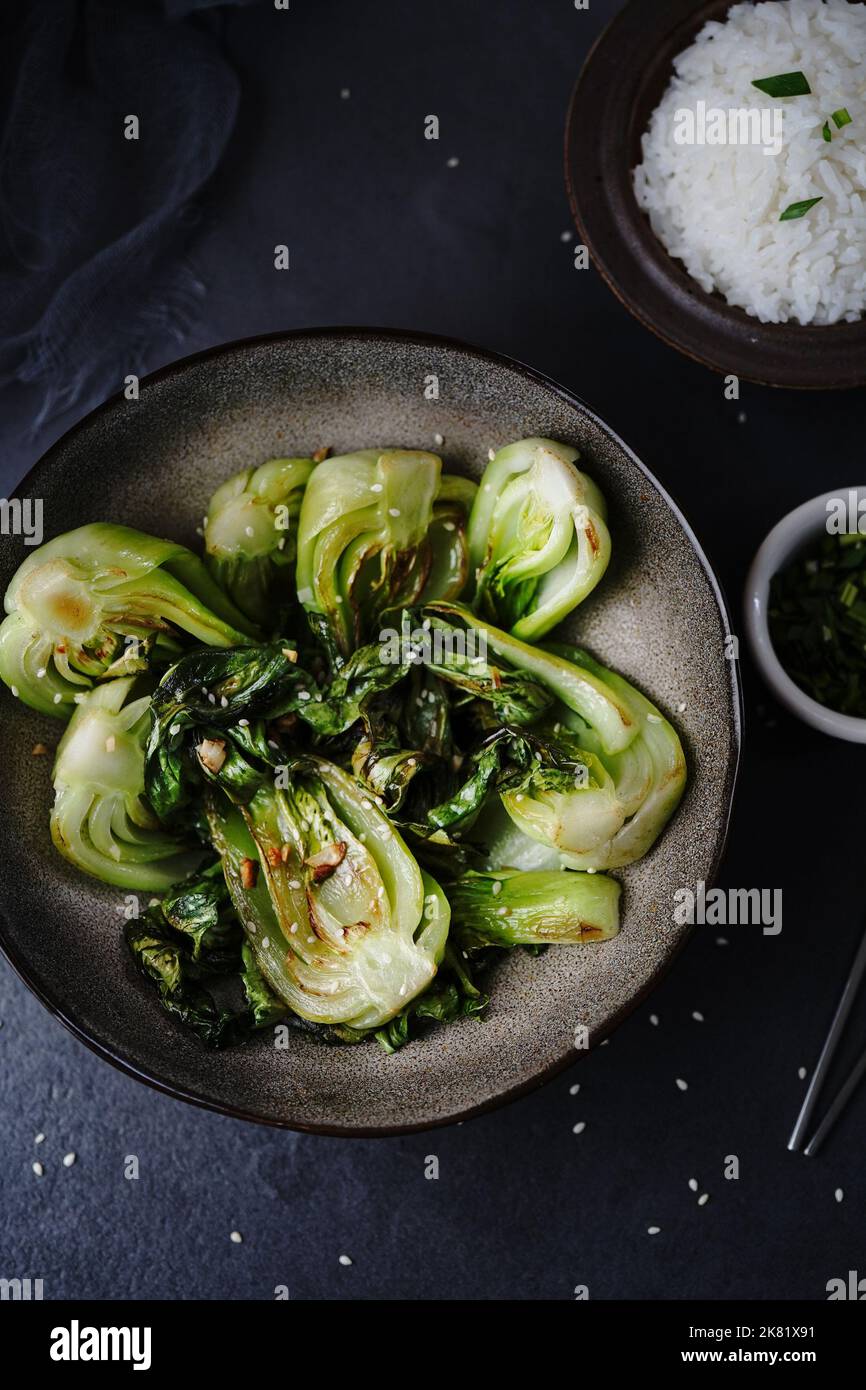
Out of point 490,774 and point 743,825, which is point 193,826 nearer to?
point 490,774

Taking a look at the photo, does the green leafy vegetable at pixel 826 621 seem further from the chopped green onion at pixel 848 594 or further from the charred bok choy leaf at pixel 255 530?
the charred bok choy leaf at pixel 255 530

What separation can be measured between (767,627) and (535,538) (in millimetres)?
526

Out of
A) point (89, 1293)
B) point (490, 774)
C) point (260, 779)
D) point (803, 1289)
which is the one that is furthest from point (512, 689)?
point (89, 1293)

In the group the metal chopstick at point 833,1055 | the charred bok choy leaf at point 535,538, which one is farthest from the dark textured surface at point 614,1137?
the charred bok choy leaf at point 535,538

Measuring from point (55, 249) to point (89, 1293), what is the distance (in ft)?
7.40

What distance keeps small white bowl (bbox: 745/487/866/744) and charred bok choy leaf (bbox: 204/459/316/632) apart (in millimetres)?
893

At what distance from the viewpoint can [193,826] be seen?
225cm

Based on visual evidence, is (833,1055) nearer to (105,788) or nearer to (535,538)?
(535,538)

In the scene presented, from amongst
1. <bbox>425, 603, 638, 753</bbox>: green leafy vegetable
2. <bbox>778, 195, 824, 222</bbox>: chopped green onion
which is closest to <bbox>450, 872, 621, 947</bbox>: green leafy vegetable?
<bbox>425, 603, 638, 753</bbox>: green leafy vegetable

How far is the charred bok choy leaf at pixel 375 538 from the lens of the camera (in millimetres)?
2119

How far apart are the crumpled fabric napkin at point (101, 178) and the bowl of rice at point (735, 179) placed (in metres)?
0.88

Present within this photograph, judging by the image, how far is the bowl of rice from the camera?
7.45 ft

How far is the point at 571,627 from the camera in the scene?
7.46 feet

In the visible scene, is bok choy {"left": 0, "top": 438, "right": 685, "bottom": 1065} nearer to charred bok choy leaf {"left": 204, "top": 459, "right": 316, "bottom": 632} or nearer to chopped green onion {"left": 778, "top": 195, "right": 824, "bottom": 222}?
charred bok choy leaf {"left": 204, "top": 459, "right": 316, "bottom": 632}
